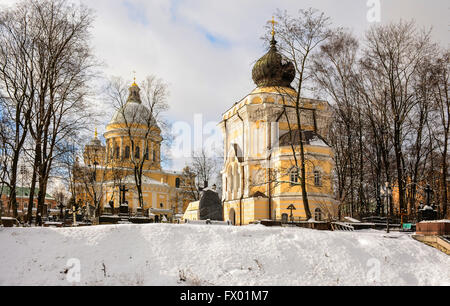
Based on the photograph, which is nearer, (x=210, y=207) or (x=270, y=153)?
(x=210, y=207)

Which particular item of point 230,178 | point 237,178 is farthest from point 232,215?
point 230,178

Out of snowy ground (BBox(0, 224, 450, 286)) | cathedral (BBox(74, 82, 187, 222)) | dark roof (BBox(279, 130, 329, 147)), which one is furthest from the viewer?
cathedral (BBox(74, 82, 187, 222))

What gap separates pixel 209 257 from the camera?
1329 centimetres

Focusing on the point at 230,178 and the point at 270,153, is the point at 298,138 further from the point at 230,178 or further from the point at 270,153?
the point at 230,178

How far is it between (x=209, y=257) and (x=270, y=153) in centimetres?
2386

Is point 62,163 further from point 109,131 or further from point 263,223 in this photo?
point 109,131

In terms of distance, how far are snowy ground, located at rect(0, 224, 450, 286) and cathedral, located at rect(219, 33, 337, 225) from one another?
16.7m

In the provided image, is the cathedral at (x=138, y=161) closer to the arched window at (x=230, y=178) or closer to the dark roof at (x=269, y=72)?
the arched window at (x=230, y=178)

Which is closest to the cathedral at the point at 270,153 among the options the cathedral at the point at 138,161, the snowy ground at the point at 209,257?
the cathedral at the point at 138,161

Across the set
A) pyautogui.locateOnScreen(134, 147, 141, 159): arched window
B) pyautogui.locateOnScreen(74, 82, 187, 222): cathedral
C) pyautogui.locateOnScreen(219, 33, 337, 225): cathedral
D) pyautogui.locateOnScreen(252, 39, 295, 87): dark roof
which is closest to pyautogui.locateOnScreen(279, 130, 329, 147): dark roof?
pyautogui.locateOnScreen(219, 33, 337, 225): cathedral

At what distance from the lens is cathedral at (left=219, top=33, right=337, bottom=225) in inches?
1312

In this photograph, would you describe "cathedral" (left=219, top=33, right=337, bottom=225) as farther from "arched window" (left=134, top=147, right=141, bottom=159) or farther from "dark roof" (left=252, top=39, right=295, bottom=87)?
"arched window" (left=134, top=147, right=141, bottom=159)

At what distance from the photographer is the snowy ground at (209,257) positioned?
12.0m
